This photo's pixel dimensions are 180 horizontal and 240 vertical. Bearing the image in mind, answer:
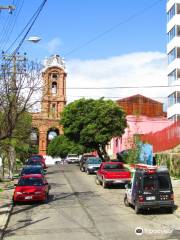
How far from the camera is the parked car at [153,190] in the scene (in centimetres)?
2238

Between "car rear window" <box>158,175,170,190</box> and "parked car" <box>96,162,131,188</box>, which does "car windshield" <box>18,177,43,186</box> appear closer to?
"parked car" <box>96,162,131,188</box>

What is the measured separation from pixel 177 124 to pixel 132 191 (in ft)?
75.3

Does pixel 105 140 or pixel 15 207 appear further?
pixel 105 140

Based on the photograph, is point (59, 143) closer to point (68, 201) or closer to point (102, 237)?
point (68, 201)

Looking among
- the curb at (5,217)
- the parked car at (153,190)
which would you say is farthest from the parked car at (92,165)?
the parked car at (153,190)

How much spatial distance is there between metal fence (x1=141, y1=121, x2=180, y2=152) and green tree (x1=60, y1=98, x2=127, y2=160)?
4699 mm

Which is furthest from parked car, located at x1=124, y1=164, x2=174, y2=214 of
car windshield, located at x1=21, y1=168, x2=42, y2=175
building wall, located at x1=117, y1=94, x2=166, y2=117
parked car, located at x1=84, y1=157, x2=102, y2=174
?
building wall, located at x1=117, y1=94, x2=166, y2=117

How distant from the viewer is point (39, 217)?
22.6 metres

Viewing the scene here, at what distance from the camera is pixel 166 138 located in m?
49.7

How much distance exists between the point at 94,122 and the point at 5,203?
3303 centimetres

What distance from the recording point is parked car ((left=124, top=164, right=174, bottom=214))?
22.4 m

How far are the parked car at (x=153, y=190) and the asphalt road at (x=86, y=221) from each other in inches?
18.1

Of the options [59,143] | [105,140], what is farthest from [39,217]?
[59,143]

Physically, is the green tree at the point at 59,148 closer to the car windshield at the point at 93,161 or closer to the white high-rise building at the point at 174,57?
the white high-rise building at the point at 174,57
